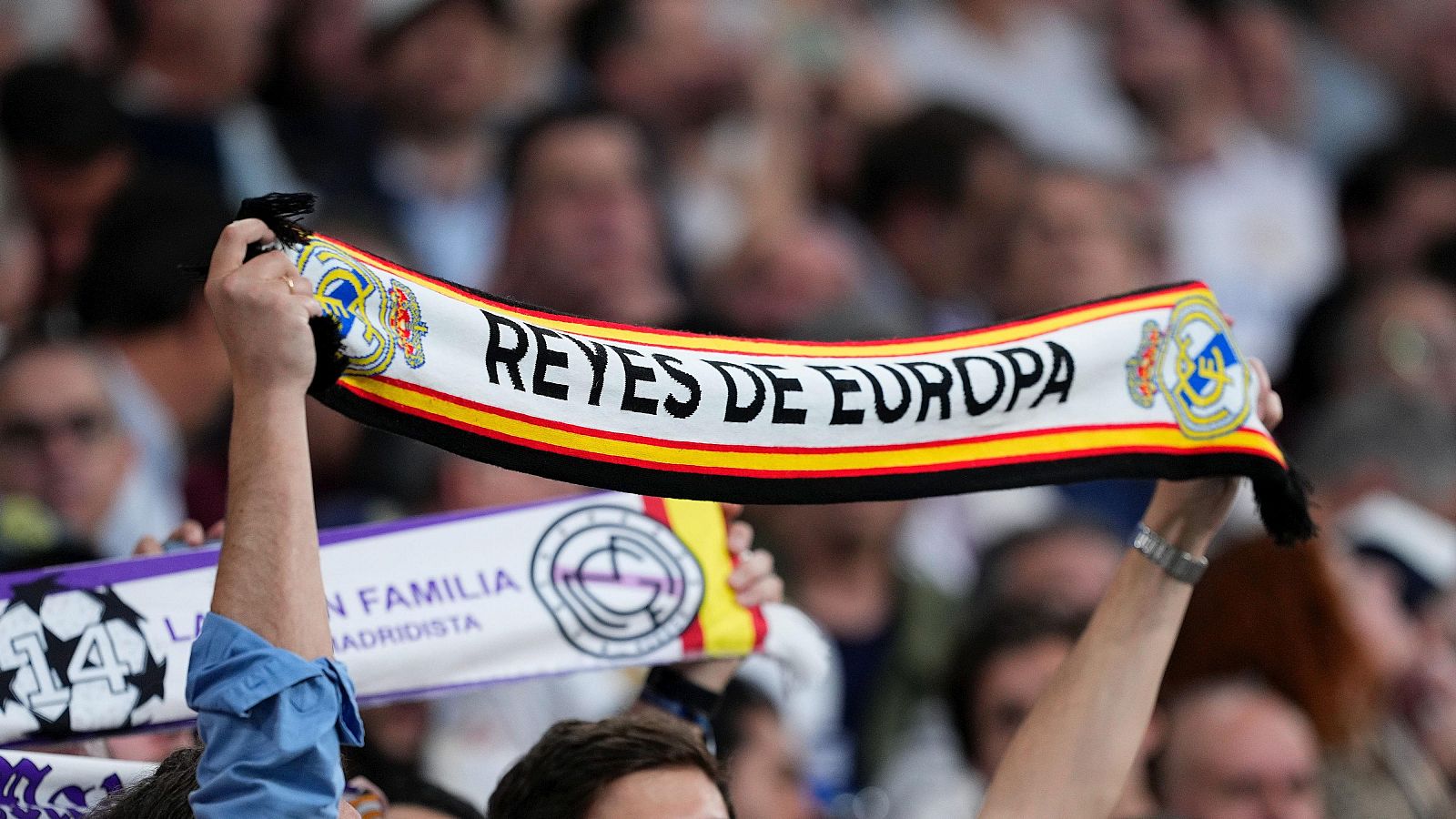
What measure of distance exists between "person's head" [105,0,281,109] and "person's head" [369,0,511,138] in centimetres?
54

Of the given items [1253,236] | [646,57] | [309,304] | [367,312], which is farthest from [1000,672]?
[1253,236]

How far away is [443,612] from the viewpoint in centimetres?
298

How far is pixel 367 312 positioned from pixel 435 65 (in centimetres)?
377

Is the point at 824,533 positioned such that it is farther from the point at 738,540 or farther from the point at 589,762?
the point at 589,762

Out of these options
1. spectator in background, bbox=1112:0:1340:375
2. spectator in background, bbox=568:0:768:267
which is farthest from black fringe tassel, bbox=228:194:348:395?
spectator in background, bbox=1112:0:1340:375

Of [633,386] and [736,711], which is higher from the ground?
[633,386]

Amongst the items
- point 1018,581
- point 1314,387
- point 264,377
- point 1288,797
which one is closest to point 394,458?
point 1018,581

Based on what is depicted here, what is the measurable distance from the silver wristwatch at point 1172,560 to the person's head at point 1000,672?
109 centimetres

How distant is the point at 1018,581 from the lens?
17.0 feet

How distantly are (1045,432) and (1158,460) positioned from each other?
0.65ft

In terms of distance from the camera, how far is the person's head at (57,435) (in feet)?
13.7

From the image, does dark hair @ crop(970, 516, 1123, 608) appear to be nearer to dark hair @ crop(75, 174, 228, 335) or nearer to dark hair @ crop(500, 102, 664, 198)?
dark hair @ crop(500, 102, 664, 198)

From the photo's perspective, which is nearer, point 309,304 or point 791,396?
point 309,304

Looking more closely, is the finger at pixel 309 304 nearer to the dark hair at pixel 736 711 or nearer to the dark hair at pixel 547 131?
the dark hair at pixel 736 711
